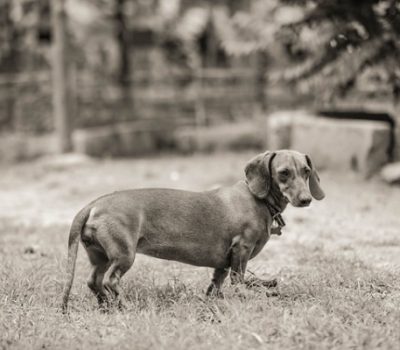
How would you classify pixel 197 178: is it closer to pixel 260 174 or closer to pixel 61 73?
pixel 61 73

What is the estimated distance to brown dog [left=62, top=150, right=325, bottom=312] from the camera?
13.6 ft

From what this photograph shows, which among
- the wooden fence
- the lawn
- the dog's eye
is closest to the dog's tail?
the lawn

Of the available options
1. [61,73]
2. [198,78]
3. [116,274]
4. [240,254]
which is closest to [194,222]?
[240,254]

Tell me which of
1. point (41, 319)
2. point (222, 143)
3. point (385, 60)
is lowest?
point (222, 143)

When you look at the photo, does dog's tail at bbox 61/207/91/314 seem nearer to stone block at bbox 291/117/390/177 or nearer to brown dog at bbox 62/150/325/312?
brown dog at bbox 62/150/325/312

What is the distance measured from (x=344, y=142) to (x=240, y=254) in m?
5.88

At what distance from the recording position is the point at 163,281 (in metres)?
5.11

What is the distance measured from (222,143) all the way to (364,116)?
4.01m

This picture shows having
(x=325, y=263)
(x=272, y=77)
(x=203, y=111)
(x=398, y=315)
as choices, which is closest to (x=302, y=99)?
(x=203, y=111)

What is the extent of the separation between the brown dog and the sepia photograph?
1 cm

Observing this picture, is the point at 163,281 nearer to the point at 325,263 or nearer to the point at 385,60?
the point at 325,263

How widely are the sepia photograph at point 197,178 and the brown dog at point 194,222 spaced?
0.04 feet

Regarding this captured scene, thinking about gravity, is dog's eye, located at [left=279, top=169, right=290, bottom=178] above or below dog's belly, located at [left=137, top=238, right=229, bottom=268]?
above

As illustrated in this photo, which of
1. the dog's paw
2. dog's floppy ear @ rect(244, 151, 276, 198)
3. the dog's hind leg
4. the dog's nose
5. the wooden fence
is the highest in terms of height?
dog's floppy ear @ rect(244, 151, 276, 198)
